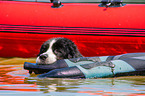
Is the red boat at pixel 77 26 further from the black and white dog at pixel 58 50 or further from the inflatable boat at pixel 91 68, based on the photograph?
the inflatable boat at pixel 91 68

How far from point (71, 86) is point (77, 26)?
3.40 metres

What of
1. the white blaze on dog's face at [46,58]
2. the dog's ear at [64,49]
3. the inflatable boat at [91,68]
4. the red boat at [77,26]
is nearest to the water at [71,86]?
the inflatable boat at [91,68]

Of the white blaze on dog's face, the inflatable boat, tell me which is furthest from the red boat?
the white blaze on dog's face

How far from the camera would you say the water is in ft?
10.4

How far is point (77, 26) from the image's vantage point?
6.93 m

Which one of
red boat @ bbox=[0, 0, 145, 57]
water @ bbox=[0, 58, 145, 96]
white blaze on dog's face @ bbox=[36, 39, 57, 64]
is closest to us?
water @ bbox=[0, 58, 145, 96]

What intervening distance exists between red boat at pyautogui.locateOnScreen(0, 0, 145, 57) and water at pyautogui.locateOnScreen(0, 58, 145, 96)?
243cm

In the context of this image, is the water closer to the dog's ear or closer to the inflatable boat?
the inflatable boat

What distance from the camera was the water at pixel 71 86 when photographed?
3.18 meters

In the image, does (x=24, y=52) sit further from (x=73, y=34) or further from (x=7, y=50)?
(x=73, y=34)

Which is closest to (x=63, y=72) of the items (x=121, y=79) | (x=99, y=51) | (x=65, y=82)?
(x=65, y=82)

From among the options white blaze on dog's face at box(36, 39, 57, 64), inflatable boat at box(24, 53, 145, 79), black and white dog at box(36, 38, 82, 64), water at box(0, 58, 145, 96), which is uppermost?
black and white dog at box(36, 38, 82, 64)

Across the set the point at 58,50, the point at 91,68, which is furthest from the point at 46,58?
the point at 91,68

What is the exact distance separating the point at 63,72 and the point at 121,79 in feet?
2.00
